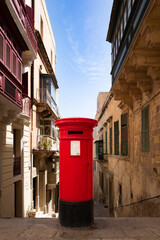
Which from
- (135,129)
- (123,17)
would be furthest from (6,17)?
(135,129)

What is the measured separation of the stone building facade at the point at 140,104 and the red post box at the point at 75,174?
2.61 m

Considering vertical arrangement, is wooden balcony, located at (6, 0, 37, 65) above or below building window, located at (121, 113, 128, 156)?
above

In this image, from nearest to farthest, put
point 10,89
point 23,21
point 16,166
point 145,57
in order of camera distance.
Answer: point 145,57 < point 10,89 < point 23,21 < point 16,166

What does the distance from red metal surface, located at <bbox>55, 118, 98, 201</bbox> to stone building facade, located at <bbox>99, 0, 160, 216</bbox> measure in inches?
102

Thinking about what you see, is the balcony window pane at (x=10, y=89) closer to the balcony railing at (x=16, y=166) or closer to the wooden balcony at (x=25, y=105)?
the wooden balcony at (x=25, y=105)

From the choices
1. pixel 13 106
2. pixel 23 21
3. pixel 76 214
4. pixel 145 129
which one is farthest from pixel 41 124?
pixel 76 214

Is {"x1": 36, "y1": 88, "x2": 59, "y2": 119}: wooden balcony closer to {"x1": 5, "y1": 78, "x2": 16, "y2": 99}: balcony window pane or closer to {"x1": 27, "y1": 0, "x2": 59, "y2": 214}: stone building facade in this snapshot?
{"x1": 27, "y1": 0, "x2": 59, "y2": 214}: stone building facade

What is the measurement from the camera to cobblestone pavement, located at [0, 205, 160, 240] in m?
3.29

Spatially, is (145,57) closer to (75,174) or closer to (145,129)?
(145,129)

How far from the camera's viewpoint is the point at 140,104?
316 inches

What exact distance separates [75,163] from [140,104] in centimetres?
522

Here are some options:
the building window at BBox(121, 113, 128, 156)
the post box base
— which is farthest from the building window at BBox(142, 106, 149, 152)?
the post box base

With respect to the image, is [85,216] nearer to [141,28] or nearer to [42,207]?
[141,28]

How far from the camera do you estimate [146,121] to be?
7.07m
